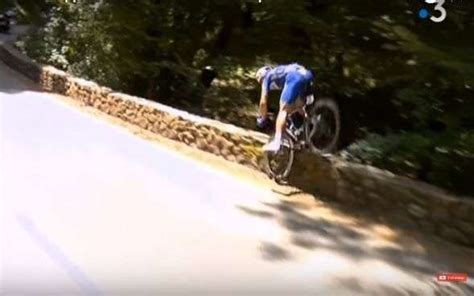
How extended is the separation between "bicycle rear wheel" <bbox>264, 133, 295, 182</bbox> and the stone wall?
84mm

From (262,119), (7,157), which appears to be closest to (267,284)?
(262,119)

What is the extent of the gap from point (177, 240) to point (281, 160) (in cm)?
194

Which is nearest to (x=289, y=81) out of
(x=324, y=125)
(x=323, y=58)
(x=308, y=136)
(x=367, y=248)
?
(x=308, y=136)

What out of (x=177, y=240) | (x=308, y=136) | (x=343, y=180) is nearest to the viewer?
(x=177, y=240)

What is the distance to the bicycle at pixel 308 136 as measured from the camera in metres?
6.23

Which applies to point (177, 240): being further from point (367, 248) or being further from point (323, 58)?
point (323, 58)

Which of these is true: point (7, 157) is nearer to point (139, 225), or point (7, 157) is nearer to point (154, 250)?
point (139, 225)

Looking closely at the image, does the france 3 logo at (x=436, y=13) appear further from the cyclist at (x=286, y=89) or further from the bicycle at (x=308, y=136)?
the bicycle at (x=308, y=136)

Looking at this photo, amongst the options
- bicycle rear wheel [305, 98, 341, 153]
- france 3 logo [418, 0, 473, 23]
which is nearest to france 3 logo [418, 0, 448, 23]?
france 3 logo [418, 0, 473, 23]

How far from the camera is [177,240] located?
4637 mm

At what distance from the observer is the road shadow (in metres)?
4.30

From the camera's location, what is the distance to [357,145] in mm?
6207

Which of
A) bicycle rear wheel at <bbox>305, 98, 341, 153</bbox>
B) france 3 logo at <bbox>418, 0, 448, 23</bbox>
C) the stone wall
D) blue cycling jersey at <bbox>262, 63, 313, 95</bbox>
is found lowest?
the stone wall

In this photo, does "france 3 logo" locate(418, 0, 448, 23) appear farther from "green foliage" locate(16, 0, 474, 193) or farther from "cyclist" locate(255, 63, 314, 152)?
"cyclist" locate(255, 63, 314, 152)
